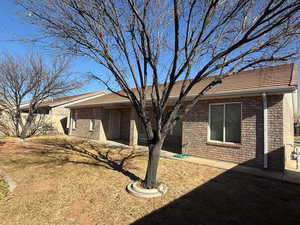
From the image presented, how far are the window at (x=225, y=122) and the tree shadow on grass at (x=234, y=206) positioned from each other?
254 centimetres

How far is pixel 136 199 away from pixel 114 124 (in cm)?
1048

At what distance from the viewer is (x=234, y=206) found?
3.38 meters

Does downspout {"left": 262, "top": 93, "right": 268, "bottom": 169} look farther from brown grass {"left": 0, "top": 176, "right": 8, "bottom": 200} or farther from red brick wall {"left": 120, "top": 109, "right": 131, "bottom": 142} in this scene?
red brick wall {"left": 120, "top": 109, "right": 131, "bottom": 142}

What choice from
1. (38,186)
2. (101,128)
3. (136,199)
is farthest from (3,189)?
(101,128)

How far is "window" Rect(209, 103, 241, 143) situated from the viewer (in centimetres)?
697

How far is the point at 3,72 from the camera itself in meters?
11.3

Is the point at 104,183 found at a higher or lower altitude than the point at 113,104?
lower

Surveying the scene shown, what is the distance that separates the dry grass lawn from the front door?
25.4ft

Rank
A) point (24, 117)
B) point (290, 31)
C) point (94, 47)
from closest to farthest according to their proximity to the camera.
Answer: point (290, 31) < point (94, 47) < point (24, 117)

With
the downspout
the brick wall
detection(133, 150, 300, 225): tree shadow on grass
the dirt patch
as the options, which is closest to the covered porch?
the brick wall

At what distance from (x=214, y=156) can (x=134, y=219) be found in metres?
5.59

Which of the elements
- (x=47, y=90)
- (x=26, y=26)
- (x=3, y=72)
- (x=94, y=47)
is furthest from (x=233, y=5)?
(x=3, y=72)

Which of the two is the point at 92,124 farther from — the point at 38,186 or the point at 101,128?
the point at 38,186

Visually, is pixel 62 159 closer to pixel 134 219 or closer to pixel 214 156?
pixel 134 219
